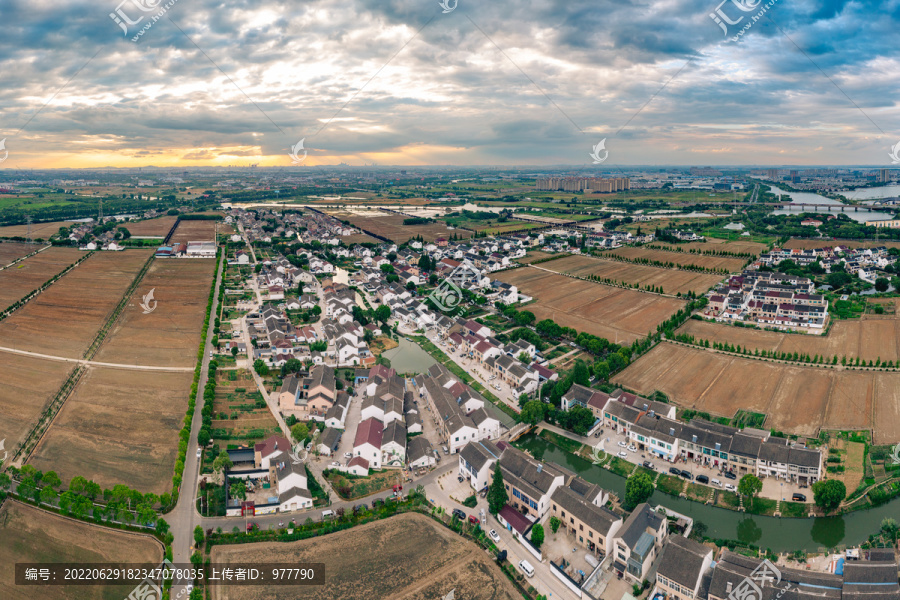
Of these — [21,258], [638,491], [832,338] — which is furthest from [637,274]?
[21,258]

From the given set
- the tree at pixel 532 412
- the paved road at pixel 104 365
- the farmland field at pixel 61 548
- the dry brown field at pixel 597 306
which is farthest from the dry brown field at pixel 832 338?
the farmland field at pixel 61 548

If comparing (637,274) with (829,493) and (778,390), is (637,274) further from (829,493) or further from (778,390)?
(829,493)

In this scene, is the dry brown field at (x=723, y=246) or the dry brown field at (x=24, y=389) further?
the dry brown field at (x=723, y=246)

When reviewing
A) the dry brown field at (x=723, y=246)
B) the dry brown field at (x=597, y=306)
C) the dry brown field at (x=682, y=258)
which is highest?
the dry brown field at (x=723, y=246)

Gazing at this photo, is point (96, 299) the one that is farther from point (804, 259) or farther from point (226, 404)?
point (804, 259)

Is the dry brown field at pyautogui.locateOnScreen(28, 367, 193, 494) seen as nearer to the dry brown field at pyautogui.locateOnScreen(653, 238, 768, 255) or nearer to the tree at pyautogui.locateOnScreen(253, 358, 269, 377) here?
the tree at pyautogui.locateOnScreen(253, 358, 269, 377)

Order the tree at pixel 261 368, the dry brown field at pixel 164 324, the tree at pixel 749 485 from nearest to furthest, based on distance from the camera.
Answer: the tree at pixel 749 485, the tree at pixel 261 368, the dry brown field at pixel 164 324

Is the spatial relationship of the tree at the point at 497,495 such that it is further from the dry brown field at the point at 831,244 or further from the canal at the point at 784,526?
the dry brown field at the point at 831,244
